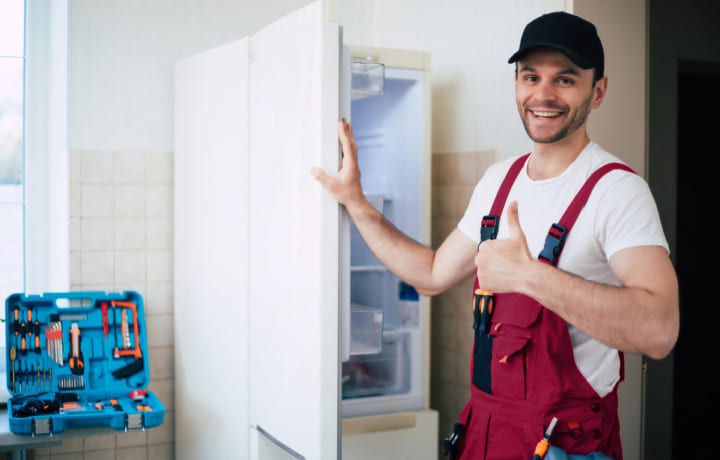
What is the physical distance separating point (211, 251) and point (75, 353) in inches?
23.1

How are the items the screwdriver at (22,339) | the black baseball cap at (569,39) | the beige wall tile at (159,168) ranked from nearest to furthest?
the black baseball cap at (569,39), the screwdriver at (22,339), the beige wall tile at (159,168)

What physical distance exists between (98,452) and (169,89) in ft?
4.76

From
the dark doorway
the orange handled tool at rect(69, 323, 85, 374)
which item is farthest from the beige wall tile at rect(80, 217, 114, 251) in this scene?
the dark doorway

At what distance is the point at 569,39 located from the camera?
1.60 meters

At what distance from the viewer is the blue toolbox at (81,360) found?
2127mm

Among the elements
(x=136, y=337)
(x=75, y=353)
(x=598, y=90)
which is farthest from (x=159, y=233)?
(x=598, y=90)

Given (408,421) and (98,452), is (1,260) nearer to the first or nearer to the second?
(98,452)

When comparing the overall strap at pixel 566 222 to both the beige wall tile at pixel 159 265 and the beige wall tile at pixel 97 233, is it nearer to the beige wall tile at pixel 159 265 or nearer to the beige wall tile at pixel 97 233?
the beige wall tile at pixel 159 265

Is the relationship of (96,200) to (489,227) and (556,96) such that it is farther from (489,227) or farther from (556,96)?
(556,96)

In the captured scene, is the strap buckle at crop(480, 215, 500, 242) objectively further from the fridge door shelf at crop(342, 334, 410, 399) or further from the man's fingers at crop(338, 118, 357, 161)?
the fridge door shelf at crop(342, 334, 410, 399)

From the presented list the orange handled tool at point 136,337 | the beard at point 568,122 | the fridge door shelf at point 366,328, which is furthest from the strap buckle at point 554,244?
the orange handled tool at point 136,337

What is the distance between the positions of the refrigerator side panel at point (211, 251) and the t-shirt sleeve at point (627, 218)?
3.60 feet

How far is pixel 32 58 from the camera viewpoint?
2645 millimetres

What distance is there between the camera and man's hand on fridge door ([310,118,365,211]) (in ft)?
5.32
